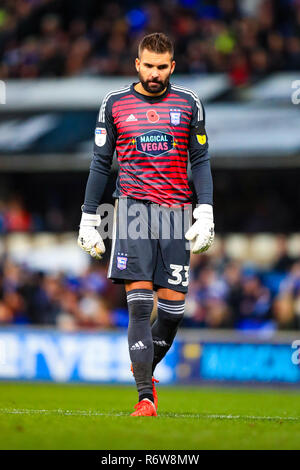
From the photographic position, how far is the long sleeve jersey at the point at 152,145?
6332mm

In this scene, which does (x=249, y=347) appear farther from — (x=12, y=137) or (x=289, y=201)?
(x=12, y=137)

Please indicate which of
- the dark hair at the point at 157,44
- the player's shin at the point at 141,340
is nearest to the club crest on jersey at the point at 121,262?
the player's shin at the point at 141,340

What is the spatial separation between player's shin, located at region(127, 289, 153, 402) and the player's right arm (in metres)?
0.46

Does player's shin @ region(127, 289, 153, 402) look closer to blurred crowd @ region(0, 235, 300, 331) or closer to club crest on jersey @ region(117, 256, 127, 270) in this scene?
club crest on jersey @ region(117, 256, 127, 270)

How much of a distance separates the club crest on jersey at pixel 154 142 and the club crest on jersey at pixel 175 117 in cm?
10

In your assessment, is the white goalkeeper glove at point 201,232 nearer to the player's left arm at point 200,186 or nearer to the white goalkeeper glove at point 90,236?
the player's left arm at point 200,186

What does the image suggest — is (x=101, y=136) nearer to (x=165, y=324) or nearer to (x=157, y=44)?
(x=157, y=44)

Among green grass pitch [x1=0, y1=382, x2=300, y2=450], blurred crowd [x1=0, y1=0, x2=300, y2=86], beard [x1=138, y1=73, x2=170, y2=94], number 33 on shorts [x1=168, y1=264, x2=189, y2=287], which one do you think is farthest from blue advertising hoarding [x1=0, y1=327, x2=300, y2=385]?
beard [x1=138, y1=73, x2=170, y2=94]

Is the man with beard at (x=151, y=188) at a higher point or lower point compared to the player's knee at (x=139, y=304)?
higher

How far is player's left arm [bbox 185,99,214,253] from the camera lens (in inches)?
247

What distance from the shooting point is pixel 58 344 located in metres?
14.3

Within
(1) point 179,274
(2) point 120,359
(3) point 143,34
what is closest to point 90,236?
(1) point 179,274

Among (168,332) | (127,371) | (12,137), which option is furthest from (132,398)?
(12,137)
